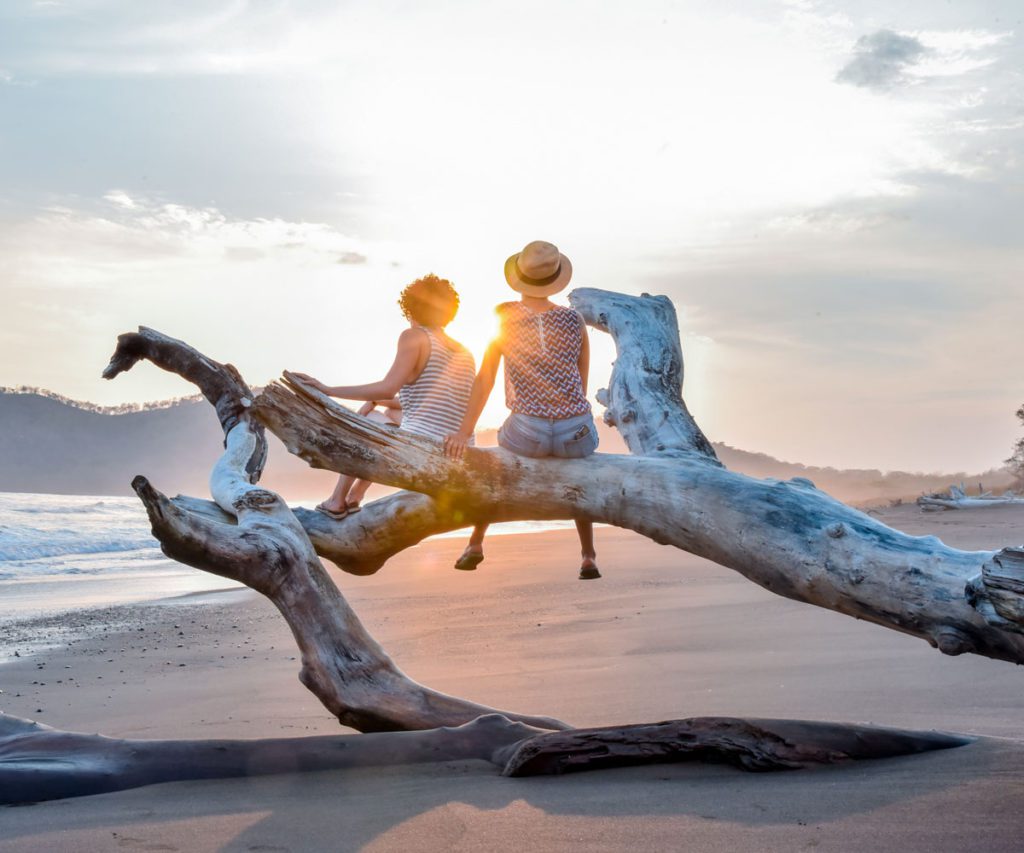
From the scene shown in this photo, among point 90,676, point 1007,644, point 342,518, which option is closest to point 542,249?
point 342,518

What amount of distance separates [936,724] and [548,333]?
2.99 meters

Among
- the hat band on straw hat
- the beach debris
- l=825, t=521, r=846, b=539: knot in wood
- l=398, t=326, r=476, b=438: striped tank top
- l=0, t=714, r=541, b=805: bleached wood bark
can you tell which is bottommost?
l=0, t=714, r=541, b=805: bleached wood bark

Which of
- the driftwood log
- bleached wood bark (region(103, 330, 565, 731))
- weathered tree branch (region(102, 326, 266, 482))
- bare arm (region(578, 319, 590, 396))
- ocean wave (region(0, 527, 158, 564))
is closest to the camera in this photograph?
the driftwood log

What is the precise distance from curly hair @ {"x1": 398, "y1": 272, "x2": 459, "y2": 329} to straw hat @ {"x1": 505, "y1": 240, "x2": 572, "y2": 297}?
0.74 meters

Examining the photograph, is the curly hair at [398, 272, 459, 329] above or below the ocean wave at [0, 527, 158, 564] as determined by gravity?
above

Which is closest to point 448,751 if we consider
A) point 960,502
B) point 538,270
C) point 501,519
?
point 501,519

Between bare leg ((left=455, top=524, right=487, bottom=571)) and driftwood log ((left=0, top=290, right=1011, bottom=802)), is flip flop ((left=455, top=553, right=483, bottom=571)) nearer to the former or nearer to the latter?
bare leg ((left=455, top=524, right=487, bottom=571))

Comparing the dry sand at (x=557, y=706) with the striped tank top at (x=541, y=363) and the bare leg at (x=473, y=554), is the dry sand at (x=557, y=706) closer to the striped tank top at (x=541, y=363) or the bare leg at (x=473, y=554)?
the bare leg at (x=473, y=554)

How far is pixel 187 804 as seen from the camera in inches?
177

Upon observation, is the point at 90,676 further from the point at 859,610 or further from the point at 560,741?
the point at 859,610

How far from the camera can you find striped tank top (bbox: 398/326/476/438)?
6703mm

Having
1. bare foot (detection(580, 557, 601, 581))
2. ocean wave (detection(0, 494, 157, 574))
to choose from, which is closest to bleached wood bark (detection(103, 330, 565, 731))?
bare foot (detection(580, 557, 601, 581))

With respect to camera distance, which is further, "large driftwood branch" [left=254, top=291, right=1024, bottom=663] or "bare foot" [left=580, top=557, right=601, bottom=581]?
"bare foot" [left=580, top=557, right=601, bottom=581]

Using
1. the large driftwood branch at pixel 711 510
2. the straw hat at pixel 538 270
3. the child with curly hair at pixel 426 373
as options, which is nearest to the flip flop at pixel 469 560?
the child with curly hair at pixel 426 373
